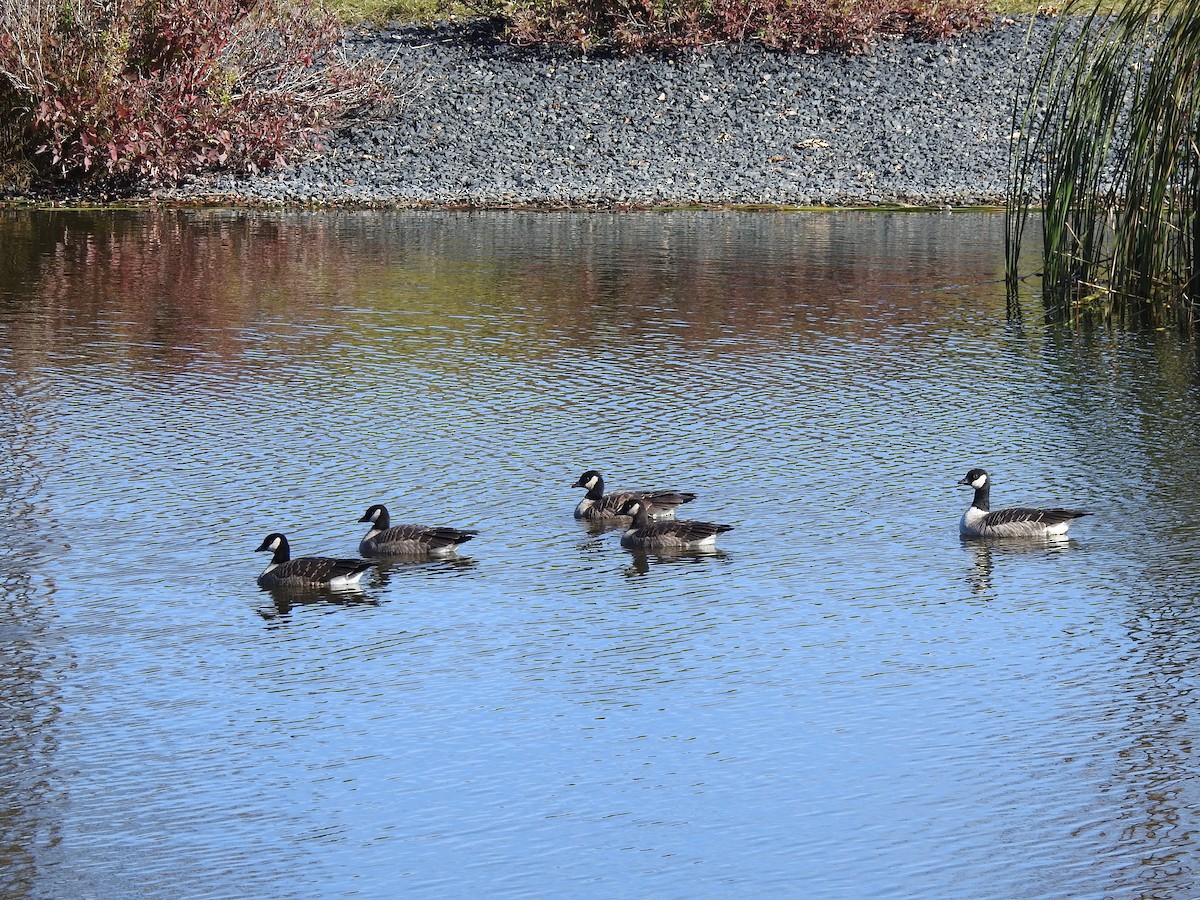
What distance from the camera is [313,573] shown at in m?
13.0

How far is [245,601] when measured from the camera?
1280 cm

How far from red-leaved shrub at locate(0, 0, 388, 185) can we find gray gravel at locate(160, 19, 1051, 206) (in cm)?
108

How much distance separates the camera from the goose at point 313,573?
13.0 m

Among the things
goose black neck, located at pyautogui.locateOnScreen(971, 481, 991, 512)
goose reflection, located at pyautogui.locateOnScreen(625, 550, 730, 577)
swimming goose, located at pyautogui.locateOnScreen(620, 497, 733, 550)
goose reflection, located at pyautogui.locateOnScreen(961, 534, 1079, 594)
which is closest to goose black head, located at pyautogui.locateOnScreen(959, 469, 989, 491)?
goose black neck, located at pyautogui.locateOnScreen(971, 481, 991, 512)

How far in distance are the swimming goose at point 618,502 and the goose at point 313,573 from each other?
2.49m

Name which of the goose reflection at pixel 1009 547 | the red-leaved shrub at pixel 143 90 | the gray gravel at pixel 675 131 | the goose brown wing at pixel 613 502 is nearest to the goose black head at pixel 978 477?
the goose reflection at pixel 1009 547

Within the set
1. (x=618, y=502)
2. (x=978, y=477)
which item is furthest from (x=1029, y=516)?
(x=618, y=502)

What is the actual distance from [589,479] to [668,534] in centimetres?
149

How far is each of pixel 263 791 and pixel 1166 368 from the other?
556 inches

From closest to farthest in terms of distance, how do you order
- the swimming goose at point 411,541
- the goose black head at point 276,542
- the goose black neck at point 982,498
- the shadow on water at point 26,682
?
the shadow on water at point 26,682, the goose black head at point 276,542, the swimming goose at point 411,541, the goose black neck at point 982,498

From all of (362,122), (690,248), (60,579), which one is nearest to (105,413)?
(60,579)

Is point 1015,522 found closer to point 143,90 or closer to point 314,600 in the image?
point 314,600

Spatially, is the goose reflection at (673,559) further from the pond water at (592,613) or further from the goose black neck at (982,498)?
the goose black neck at (982,498)

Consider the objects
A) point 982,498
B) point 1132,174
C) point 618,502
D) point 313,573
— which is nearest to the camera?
point 313,573
